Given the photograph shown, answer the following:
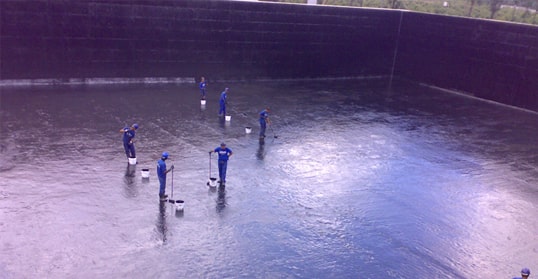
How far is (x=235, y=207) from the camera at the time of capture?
1116 centimetres

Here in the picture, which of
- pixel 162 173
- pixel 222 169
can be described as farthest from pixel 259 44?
pixel 162 173

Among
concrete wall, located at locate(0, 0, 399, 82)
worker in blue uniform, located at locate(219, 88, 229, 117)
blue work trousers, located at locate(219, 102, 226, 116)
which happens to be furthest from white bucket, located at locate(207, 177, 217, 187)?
concrete wall, located at locate(0, 0, 399, 82)

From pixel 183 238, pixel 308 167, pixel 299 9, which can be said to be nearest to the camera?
pixel 183 238

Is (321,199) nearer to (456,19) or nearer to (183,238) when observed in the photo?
(183,238)

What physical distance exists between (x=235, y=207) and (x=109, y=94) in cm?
1151

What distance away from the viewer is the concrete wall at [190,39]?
20422 millimetres

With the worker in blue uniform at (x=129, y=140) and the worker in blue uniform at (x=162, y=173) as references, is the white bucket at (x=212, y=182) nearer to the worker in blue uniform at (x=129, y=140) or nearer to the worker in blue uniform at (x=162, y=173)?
the worker in blue uniform at (x=162, y=173)

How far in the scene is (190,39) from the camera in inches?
906

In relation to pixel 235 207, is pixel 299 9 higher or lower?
higher

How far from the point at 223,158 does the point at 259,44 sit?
13957 mm

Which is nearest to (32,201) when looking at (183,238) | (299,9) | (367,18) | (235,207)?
(183,238)

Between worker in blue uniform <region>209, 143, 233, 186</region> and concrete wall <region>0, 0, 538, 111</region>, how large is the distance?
→ 1209cm

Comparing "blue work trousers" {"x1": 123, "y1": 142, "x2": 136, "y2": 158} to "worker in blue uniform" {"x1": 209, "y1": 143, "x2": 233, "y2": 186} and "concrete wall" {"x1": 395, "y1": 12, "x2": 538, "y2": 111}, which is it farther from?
"concrete wall" {"x1": 395, "y1": 12, "x2": 538, "y2": 111}

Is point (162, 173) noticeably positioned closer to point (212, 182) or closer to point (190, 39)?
point (212, 182)
